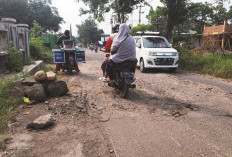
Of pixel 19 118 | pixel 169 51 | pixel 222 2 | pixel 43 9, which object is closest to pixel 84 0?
pixel 222 2

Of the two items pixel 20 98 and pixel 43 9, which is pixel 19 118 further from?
pixel 43 9

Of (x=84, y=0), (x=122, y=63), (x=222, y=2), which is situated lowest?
(x=122, y=63)

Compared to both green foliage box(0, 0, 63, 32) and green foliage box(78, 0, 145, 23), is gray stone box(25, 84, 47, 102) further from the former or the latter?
green foliage box(0, 0, 63, 32)

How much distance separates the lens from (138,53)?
37.4ft

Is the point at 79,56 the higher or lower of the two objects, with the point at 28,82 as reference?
higher

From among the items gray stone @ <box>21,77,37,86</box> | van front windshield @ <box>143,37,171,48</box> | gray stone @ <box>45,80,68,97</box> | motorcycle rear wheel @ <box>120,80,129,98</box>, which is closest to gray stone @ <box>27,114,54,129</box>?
gray stone @ <box>45,80,68,97</box>

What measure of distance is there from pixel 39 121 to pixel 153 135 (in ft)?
6.25

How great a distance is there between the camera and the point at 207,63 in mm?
11125

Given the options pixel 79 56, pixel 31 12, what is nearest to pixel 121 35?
pixel 79 56

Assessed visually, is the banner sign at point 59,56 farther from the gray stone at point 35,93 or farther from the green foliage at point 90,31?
the green foliage at point 90,31

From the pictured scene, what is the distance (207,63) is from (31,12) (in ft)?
119

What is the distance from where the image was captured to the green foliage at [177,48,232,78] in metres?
9.57

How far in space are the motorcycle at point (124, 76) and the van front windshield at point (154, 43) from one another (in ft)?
17.4

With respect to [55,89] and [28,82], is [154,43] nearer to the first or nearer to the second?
[55,89]
